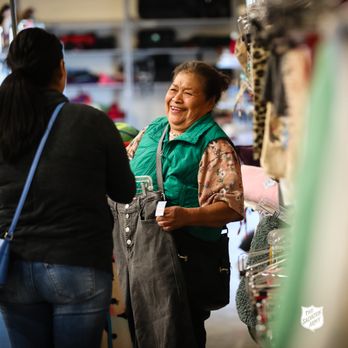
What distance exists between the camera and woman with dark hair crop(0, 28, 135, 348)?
5.66 feet

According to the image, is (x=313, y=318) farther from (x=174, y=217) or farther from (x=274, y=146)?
(x=174, y=217)

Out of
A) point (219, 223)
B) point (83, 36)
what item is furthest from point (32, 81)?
point (83, 36)

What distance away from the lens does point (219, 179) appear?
2.26 meters

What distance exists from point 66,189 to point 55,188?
0.10 feet

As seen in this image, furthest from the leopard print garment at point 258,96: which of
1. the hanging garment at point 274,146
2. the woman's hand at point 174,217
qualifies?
the woman's hand at point 174,217

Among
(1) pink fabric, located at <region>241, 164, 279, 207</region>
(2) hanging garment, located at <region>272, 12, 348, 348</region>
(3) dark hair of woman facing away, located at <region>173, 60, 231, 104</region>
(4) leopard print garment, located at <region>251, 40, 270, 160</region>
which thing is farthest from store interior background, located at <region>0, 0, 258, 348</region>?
(2) hanging garment, located at <region>272, 12, 348, 348</region>

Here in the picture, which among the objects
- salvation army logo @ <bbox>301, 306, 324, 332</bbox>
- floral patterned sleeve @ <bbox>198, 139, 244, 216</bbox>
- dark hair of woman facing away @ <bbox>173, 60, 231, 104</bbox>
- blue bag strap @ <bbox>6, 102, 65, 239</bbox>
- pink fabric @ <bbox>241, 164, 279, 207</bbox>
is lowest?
pink fabric @ <bbox>241, 164, 279, 207</bbox>

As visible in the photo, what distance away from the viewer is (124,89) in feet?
25.2

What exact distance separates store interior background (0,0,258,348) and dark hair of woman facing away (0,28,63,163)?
546cm

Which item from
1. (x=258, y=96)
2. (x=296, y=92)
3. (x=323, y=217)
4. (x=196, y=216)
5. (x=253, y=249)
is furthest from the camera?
(x=253, y=249)

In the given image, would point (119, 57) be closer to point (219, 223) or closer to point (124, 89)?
point (124, 89)

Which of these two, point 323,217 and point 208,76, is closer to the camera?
point 323,217

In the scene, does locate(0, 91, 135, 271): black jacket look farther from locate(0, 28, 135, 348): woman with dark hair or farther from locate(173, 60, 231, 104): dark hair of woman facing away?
locate(173, 60, 231, 104): dark hair of woman facing away

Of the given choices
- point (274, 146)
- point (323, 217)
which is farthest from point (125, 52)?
point (323, 217)
